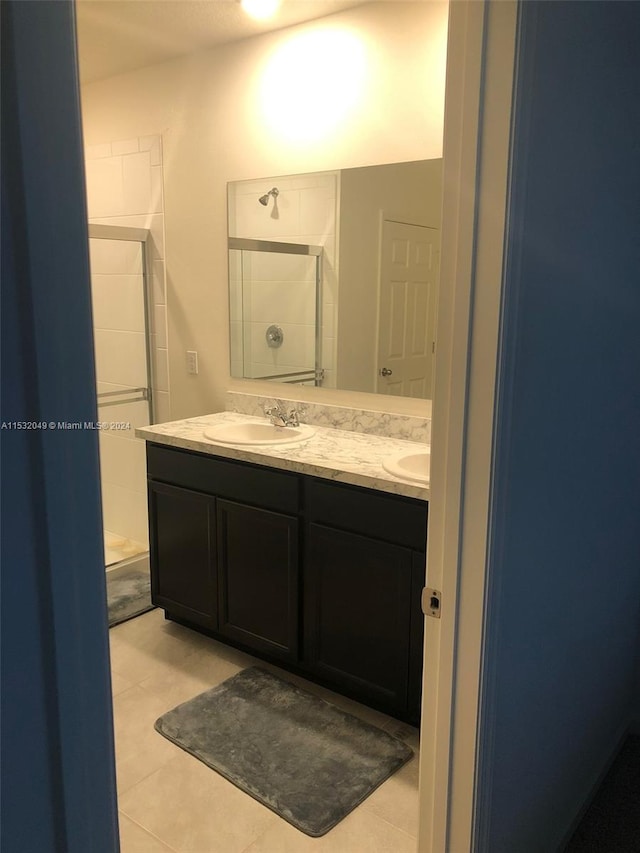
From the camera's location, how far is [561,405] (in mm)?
1341

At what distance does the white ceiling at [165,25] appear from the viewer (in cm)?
256

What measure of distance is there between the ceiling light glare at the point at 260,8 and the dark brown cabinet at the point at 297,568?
5.53ft

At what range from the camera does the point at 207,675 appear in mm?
2664

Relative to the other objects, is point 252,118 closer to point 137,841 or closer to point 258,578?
point 258,578

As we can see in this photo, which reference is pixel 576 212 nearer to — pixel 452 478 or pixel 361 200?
pixel 452 478

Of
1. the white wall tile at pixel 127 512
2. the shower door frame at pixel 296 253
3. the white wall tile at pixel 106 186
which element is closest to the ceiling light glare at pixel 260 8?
the shower door frame at pixel 296 253

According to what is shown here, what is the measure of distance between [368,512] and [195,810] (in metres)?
1.01

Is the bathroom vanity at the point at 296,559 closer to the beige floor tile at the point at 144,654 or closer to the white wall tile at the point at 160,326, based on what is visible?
the beige floor tile at the point at 144,654

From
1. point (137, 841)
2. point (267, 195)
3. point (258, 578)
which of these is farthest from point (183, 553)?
point (267, 195)

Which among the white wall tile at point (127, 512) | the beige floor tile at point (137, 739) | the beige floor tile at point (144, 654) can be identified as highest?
the white wall tile at point (127, 512)

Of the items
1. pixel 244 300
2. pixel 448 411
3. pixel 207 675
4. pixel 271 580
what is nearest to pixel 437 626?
pixel 448 411

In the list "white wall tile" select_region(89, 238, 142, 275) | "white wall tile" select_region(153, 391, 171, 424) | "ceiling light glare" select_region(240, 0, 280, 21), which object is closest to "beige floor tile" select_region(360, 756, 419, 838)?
"white wall tile" select_region(153, 391, 171, 424)

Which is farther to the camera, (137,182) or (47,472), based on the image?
(137,182)

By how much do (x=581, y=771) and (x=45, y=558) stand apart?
184cm
